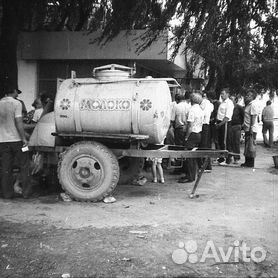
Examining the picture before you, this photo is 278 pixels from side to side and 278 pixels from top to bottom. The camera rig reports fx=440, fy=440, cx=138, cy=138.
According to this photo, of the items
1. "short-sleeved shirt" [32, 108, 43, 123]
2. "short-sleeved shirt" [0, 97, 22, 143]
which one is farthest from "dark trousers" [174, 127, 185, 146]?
"short-sleeved shirt" [0, 97, 22, 143]

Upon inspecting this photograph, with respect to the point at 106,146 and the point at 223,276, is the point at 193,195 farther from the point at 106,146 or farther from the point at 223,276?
the point at 223,276

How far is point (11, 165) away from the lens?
7.84m

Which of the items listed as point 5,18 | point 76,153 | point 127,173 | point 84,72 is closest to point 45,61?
point 84,72

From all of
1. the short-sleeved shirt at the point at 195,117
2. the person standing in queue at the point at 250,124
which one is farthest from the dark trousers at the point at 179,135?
the person standing in queue at the point at 250,124

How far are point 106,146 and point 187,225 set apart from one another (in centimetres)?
224

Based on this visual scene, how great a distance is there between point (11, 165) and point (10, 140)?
18.0 inches

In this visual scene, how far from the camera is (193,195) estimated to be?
26.5 feet

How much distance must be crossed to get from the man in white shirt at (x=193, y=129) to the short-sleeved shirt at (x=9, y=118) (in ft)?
11.6

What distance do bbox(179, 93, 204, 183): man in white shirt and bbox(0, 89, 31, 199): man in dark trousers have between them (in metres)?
3.44

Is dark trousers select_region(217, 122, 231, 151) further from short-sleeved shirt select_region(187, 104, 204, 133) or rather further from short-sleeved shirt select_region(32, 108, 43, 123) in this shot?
short-sleeved shirt select_region(32, 108, 43, 123)

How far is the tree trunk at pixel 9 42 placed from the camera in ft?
37.0

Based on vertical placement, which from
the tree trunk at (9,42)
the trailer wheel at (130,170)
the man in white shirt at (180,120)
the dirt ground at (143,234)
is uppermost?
the tree trunk at (9,42)

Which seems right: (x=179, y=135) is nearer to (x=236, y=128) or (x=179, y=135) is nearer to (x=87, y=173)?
(x=236, y=128)

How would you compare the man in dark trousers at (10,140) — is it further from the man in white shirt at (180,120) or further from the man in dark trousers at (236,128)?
the man in dark trousers at (236,128)
